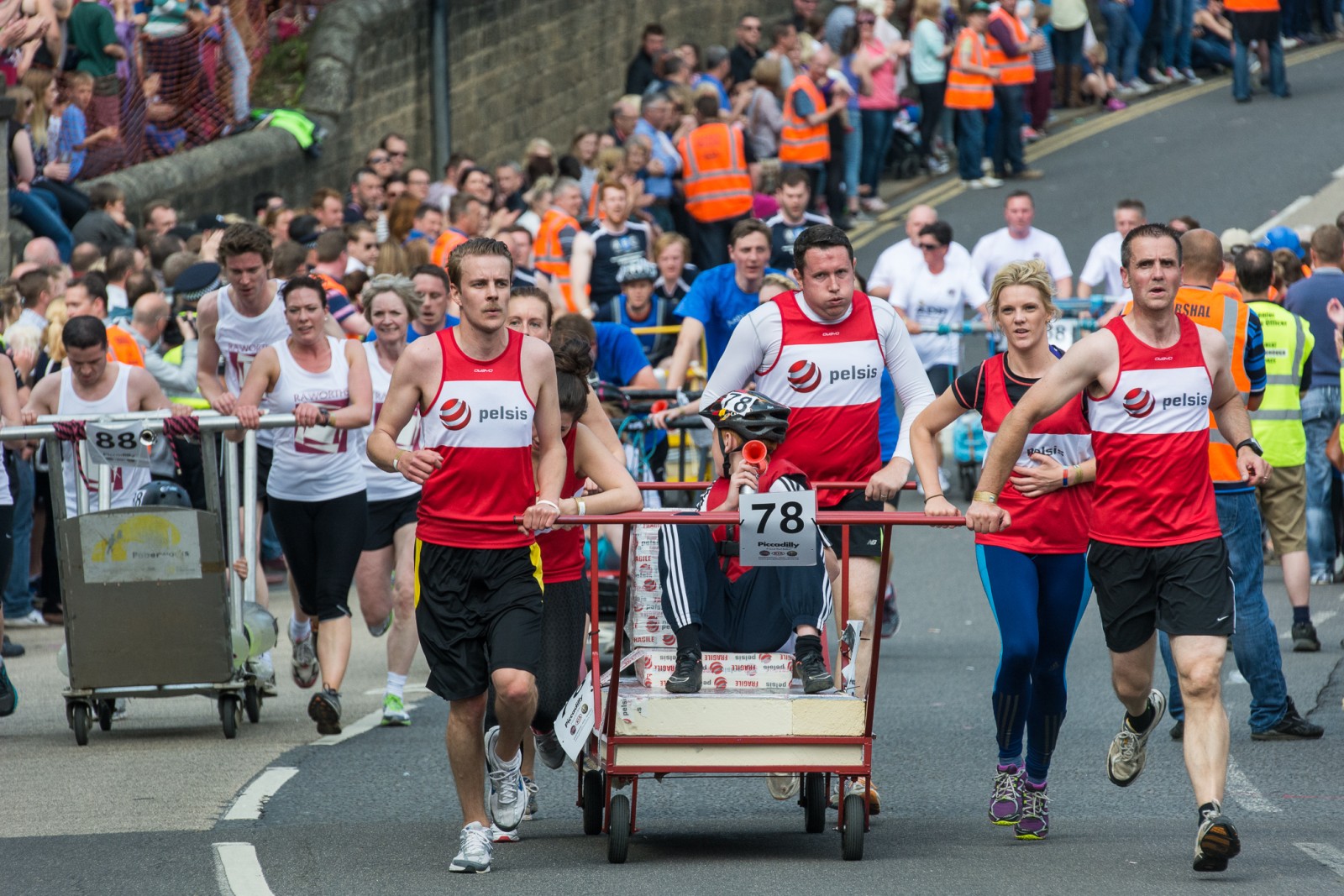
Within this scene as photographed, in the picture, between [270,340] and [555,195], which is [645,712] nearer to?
[270,340]

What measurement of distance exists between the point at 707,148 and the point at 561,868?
49.4ft

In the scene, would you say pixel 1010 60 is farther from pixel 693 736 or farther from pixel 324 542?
pixel 693 736

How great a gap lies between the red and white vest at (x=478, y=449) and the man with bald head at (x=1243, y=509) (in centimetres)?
336

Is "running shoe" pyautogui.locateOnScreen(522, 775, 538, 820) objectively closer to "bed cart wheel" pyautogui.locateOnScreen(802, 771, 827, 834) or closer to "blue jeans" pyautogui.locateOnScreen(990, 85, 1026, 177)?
"bed cart wheel" pyautogui.locateOnScreen(802, 771, 827, 834)

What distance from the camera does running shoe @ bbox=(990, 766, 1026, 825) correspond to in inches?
303

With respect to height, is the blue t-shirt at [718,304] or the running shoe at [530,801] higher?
the blue t-shirt at [718,304]

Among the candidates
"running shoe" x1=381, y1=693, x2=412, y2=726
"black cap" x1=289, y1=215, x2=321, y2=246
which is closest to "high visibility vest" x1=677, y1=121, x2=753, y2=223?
"black cap" x1=289, y1=215, x2=321, y2=246

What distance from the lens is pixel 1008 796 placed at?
25.3 ft

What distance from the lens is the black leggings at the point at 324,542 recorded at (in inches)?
408

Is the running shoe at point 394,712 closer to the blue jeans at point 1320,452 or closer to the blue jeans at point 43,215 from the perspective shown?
the blue jeans at point 1320,452

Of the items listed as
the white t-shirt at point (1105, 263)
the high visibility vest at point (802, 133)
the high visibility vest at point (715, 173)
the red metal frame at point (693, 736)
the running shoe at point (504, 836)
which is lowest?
the running shoe at point (504, 836)

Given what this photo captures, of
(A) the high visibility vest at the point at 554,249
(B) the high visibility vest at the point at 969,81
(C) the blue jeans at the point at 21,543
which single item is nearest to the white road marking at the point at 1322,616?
(A) the high visibility vest at the point at 554,249

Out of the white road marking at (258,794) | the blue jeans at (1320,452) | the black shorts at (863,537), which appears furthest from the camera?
the blue jeans at (1320,452)

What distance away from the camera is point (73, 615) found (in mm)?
9945
